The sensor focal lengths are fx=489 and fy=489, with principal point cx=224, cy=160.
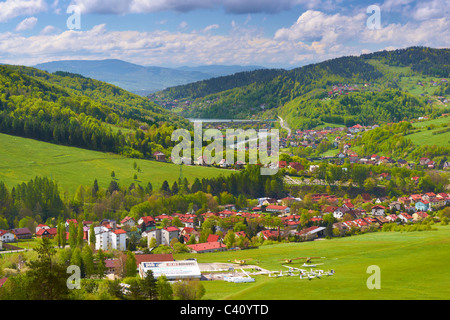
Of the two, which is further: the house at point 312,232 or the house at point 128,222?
the house at point 128,222

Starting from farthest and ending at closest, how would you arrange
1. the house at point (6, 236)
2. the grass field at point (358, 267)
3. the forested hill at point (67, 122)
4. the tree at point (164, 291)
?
the forested hill at point (67, 122) < the house at point (6, 236) < the grass field at point (358, 267) < the tree at point (164, 291)

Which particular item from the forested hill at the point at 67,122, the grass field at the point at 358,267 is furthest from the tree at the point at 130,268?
the forested hill at the point at 67,122

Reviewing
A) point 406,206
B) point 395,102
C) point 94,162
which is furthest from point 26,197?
point 395,102

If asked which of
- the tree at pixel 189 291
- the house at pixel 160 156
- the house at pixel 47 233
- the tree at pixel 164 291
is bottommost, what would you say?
the house at pixel 47 233

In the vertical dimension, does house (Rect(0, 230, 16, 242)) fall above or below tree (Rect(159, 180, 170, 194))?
below

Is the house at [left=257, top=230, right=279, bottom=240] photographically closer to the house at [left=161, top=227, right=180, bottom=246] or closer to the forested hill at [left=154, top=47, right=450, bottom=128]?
the house at [left=161, top=227, right=180, bottom=246]

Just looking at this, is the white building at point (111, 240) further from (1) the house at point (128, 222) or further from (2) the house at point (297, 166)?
(2) the house at point (297, 166)

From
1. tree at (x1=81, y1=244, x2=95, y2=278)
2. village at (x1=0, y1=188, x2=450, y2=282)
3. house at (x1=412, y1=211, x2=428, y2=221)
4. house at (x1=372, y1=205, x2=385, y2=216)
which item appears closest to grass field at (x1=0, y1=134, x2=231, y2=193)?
village at (x1=0, y1=188, x2=450, y2=282)

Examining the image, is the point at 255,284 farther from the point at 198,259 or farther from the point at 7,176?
the point at 7,176
